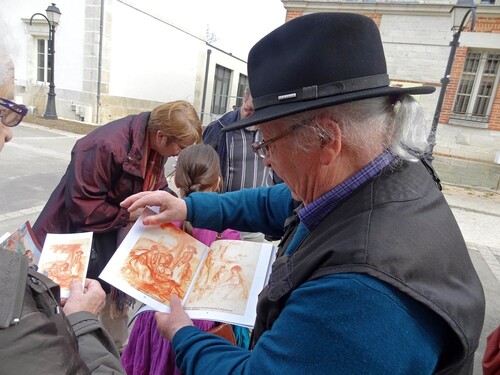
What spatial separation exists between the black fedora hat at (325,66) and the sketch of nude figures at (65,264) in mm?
1056

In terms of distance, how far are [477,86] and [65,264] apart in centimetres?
1153

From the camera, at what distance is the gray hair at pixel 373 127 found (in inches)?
36.4

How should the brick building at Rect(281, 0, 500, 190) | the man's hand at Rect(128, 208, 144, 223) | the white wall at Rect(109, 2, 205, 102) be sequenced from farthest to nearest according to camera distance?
the white wall at Rect(109, 2, 205, 102), the brick building at Rect(281, 0, 500, 190), the man's hand at Rect(128, 208, 144, 223)

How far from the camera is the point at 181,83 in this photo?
2100 cm

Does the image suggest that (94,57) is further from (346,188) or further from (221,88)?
(346,188)

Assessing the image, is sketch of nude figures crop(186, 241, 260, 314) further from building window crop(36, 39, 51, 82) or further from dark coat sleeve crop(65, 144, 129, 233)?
building window crop(36, 39, 51, 82)

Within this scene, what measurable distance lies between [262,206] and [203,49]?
22.0 m

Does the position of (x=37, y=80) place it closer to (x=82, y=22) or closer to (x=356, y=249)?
(x=82, y=22)

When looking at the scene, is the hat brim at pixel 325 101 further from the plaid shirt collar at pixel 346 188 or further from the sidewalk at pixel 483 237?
the sidewalk at pixel 483 237

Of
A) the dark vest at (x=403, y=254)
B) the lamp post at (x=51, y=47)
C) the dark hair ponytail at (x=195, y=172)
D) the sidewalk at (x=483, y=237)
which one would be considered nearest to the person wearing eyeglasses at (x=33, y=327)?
the dark vest at (x=403, y=254)

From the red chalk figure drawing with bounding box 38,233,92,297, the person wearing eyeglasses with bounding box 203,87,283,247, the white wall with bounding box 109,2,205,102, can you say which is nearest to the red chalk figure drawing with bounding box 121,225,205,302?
the red chalk figure drawing with bounding box 38,233,92,297

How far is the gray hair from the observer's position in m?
0.93

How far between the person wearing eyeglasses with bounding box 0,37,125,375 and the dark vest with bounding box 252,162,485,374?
510mm

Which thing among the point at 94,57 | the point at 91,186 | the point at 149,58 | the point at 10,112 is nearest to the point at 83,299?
the point at 10,112
